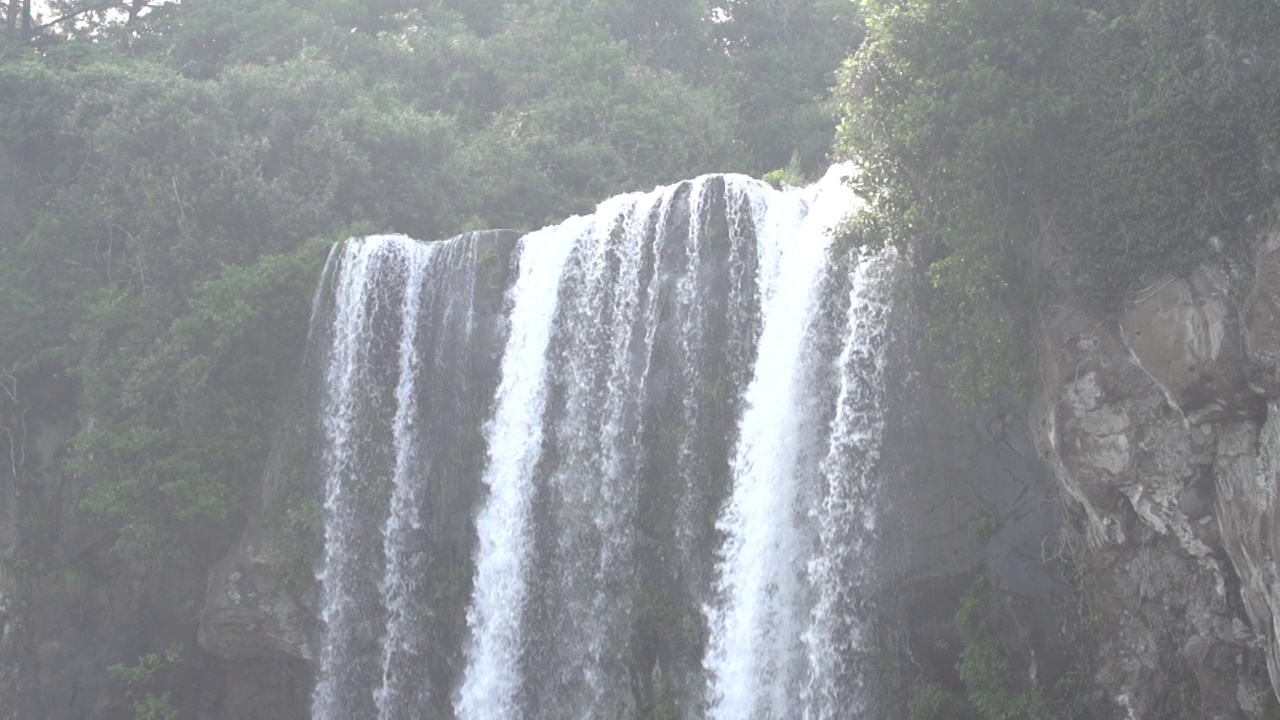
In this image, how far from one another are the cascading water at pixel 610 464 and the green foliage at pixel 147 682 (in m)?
2.49

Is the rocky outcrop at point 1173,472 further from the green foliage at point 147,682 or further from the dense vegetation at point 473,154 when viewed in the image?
the green foliage at point 147,682

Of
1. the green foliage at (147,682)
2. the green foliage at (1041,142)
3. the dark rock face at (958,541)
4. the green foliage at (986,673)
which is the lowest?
the green foliage at (147,682)

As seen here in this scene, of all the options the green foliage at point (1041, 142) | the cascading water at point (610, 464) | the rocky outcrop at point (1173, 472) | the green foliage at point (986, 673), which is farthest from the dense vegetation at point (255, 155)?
the rocky outcrop at point (1173, 472)

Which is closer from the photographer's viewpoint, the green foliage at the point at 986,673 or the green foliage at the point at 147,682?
the green foliage at the point at 986,673

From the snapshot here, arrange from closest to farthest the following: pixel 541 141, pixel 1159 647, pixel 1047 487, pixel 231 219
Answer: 1. pixel 1159 647
2. pixel 1047 487
3. pixel 231 219
4. pixel 541 141

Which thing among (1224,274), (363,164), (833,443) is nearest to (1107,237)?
(1224,274)

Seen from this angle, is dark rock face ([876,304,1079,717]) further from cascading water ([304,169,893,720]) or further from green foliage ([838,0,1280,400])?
green foliage ([838,0,1280,400])

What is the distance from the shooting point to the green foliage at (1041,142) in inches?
508

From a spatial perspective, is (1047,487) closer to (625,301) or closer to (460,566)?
(625,301)

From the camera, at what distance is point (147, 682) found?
1969 centimetres

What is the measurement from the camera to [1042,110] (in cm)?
1438

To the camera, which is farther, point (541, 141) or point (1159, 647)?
point (541, 141)

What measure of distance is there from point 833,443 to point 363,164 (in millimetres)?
11429

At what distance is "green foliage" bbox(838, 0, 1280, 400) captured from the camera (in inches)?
508
